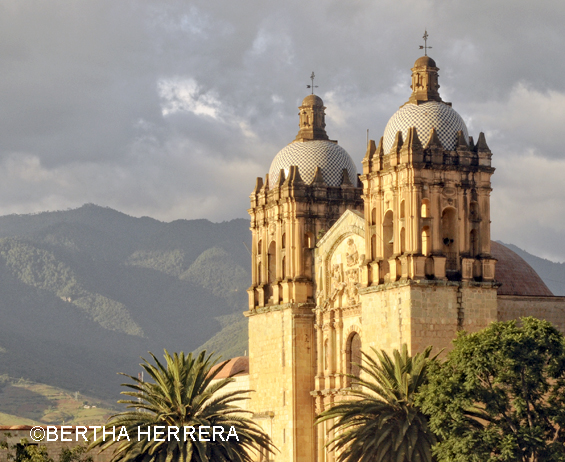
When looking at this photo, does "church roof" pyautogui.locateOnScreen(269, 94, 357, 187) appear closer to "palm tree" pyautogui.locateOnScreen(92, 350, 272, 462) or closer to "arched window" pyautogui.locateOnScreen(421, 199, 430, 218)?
"arched window" pyautogui.locateOnScreen(421, 199, 430, 218)

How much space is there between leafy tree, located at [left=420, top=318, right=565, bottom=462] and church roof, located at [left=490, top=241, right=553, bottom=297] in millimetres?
9910

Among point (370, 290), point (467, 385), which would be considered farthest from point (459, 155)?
point (467, 385)

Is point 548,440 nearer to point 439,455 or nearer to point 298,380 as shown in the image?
point 439,455

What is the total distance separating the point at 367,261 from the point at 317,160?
11756 millimetres

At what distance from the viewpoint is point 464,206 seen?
4981cm

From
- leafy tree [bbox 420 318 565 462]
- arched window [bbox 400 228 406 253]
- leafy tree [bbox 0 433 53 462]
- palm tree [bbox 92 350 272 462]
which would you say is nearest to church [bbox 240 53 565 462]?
arched window [bbox 400 228 406 253]

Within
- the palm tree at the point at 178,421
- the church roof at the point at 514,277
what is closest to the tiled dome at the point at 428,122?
the church roof at the point at 514,277

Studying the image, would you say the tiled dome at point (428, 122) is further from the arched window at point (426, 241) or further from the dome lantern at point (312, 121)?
the dome lantern at point (312, 121)

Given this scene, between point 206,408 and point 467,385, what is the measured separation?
475 inches

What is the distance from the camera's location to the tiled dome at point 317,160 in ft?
204

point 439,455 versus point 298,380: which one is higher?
point 298,380

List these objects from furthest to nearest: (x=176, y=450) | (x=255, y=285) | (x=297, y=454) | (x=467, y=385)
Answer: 1. (x=255, y=285)
2. (x=297, y=454)
3. (x=176, y=450)
4. (x=467, y=385)

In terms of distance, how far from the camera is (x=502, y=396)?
42.0 m

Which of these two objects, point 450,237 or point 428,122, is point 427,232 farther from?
point 428,122
